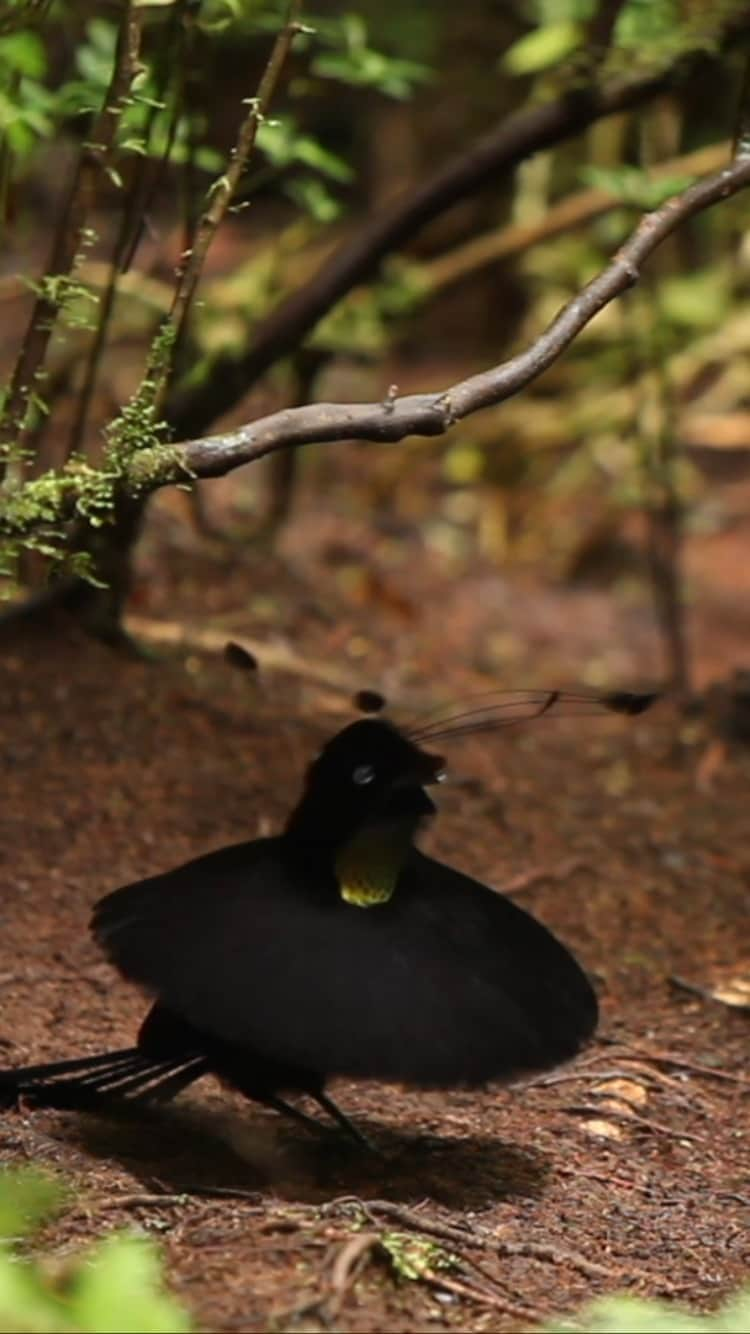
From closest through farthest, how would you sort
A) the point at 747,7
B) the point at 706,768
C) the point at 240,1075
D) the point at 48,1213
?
the point at 48,1213 → the point at 240,1075 → the point at 747,7 → the point at 706,768

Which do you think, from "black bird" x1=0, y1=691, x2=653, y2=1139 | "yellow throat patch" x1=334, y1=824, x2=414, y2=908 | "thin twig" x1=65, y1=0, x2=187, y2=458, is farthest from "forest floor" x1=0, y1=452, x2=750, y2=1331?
"thin twig" x1=65, y1=0, x2=187, y2=458

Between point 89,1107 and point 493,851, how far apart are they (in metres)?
1.35

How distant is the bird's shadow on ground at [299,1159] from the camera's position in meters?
2.46

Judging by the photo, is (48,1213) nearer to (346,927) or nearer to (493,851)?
(346,927)

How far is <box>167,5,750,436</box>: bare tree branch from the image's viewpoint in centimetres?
362

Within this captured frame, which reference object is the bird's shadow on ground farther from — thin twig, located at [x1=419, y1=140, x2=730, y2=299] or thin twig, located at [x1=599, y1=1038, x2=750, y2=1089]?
thin twig, located at [x1=419, y1=140, x2=730, y2=299]

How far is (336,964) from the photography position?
2.40 m

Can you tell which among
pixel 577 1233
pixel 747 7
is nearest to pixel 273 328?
pixel 747 7

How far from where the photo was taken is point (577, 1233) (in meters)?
2.40

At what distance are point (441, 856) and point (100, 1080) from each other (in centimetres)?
120

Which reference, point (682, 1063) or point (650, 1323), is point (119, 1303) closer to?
point (650, 1323)

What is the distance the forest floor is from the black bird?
11cm

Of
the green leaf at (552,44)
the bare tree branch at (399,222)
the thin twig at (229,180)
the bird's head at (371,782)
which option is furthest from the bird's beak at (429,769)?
the green leaf at (552,44)

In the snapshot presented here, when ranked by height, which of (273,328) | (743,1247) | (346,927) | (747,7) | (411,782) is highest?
(747,7)
